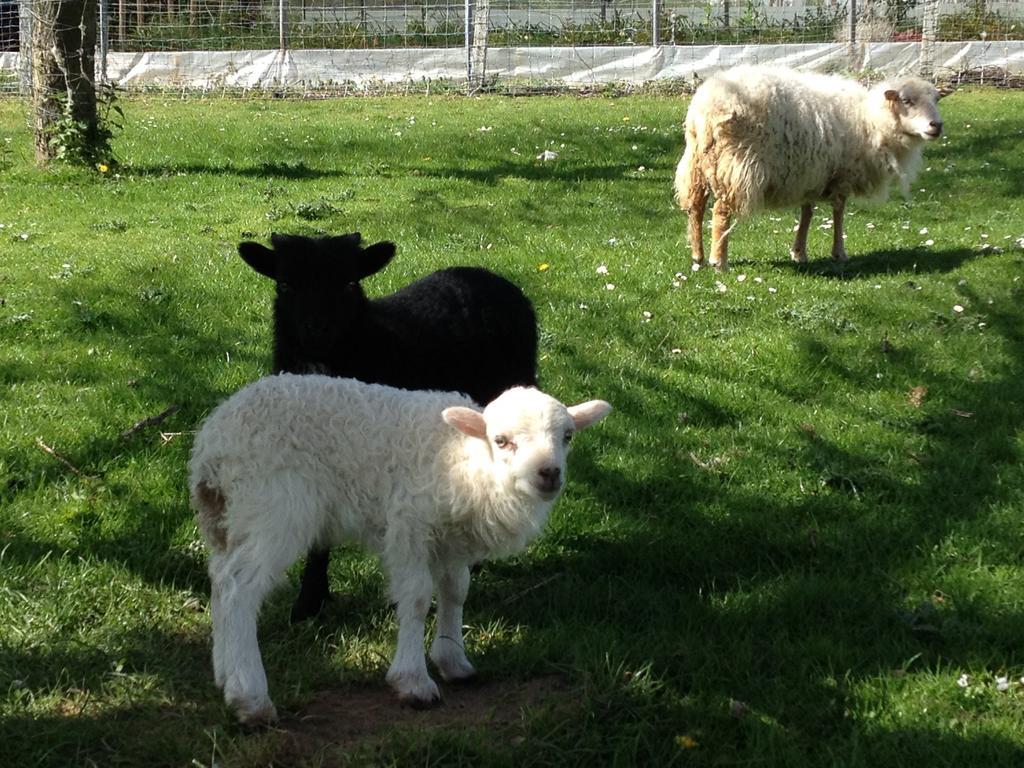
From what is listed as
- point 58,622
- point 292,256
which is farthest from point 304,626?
point 292,256

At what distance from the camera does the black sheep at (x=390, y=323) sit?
4.85 metres

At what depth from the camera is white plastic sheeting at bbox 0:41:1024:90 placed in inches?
867

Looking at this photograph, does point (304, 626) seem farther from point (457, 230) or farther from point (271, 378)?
point (457, 230)

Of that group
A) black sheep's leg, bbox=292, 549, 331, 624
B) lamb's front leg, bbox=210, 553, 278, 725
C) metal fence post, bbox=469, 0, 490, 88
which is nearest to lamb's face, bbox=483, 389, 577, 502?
lamb's front leg, bbox=210, 553, 278, 725

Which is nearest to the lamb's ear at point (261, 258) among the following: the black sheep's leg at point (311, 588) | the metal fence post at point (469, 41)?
the black sheep's leg at point (311, 588)

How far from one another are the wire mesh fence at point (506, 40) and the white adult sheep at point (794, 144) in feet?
41.2

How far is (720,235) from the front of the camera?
9.40m

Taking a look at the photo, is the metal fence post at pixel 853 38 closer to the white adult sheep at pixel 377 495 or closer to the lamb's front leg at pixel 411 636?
the white adult sheep at pixel 377 495

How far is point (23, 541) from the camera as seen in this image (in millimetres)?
4672

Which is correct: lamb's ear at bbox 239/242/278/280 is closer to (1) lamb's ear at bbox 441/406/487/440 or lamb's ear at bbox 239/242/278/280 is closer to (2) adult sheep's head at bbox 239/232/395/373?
(2) adult sheep's head at bbox 239/232/395/373

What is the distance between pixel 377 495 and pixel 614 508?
6.08ft

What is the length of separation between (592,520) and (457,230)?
546 cm

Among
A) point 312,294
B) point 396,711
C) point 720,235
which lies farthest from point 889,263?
point 396,711

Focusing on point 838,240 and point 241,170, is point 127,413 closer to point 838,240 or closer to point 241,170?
point 838,240
